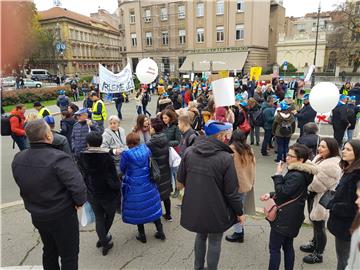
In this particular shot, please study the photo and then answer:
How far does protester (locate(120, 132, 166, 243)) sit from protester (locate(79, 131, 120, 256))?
163mm

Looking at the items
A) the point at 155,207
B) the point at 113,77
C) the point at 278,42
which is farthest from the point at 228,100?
the point at 278,42

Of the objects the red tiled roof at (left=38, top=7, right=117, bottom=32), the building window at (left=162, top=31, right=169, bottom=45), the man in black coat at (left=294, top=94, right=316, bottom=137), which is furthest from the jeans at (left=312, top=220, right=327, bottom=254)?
the red tiled roof at (left=38, top=7, right=117, bottom=32)

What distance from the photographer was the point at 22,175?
2605 millimetres

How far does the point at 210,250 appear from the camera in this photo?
9.80 feet

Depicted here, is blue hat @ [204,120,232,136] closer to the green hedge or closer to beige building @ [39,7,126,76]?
the green hedge

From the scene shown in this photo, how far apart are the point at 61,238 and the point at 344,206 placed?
108 inches

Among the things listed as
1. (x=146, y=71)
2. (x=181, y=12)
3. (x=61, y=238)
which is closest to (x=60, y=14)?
(x=181, y=12)

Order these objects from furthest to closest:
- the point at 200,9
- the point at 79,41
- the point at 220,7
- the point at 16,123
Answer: the point at 79,41
the point at 200,9
the point at 220,7
the point at 16,123

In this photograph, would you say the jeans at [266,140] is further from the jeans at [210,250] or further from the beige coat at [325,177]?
the jeans at [210,250]

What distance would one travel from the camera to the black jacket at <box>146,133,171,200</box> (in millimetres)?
4020

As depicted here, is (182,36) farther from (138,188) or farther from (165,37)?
(138,188)

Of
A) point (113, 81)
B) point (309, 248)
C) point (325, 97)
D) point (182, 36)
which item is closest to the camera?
point (309, 248)

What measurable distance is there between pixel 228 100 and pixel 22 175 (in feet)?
11.4

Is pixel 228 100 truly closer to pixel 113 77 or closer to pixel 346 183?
pixel 346 183
